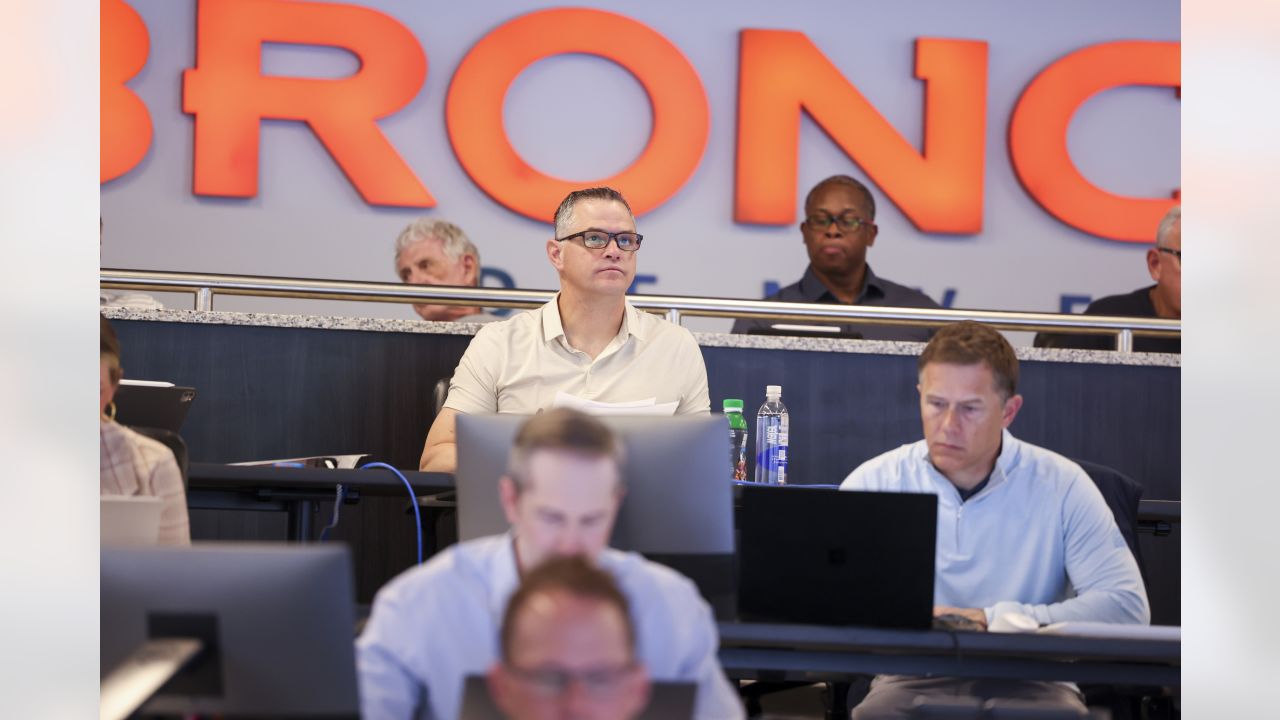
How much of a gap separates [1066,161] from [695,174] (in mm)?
1575

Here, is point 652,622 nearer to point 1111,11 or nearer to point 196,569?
point 196,569

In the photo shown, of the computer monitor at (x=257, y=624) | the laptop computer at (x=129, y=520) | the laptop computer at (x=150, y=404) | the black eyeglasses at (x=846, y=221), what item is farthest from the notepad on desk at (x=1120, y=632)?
the black eyeglasses at (x=846, y=221)

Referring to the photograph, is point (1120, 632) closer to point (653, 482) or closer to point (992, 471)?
point (992, 471)

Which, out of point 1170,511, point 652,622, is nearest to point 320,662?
point 652,622

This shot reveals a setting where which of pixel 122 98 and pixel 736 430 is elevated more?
pixel 122 98

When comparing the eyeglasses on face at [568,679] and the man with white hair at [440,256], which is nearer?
the eyeglasses on face at [568,679]

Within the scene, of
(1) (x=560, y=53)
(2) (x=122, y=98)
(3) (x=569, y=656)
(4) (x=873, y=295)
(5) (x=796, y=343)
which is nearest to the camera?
(3) (x=569, y=656)

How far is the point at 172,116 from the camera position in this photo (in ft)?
16.4

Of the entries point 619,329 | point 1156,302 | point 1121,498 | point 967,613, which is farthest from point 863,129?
point 967,613

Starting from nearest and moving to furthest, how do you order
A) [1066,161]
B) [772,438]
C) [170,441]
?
[170,441] < [772,438] < [1066,161]

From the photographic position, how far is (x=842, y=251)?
13.5 feet

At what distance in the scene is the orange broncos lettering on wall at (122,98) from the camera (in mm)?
4887

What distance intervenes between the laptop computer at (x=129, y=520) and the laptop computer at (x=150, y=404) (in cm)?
14

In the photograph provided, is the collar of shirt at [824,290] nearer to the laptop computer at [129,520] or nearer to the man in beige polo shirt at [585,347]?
the man in beige polo shirt at [585,347]
